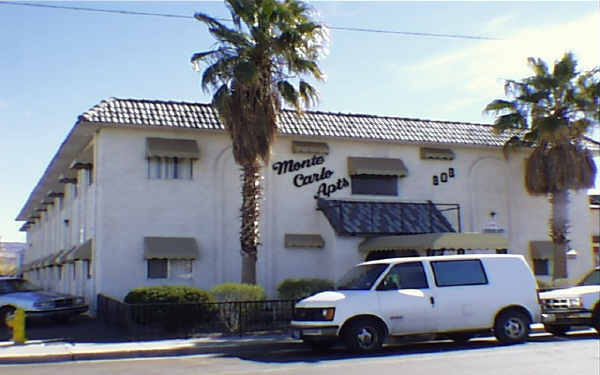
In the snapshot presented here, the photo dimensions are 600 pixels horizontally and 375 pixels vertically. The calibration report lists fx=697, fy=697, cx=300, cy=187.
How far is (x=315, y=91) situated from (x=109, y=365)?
11100mm

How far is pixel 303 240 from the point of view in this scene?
895 inches

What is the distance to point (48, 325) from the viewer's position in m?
19.9

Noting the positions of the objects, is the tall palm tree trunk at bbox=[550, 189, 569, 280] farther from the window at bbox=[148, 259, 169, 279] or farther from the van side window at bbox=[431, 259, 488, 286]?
the window at bbox=[148, 259, 169, 279]

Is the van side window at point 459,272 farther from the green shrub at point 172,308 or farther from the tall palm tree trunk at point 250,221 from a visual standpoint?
the tall palm tree trunk at point 250,221

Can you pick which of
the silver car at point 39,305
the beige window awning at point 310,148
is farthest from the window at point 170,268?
the beige window awning at point 310,148

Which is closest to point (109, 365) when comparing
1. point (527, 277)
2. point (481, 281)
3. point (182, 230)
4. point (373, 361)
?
point (373, 361)

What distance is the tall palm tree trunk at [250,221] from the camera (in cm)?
2002

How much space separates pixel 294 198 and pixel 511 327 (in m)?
10.7

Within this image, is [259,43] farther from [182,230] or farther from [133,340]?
[133,340]

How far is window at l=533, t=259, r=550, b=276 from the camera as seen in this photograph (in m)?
25.6

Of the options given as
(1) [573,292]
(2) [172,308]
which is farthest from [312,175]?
(1) [573,292]

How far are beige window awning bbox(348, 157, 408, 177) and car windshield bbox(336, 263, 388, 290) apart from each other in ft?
30.8

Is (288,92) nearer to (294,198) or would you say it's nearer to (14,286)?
(294,198)

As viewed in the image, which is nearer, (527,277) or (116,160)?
(527,277)
